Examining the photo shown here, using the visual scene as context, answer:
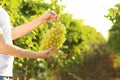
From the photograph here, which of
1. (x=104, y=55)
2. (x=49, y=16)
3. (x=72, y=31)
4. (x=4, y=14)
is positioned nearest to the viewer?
(x=4, y=14)

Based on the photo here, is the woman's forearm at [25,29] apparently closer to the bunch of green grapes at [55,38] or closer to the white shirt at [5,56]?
the bunch of green grapes at [55,38]

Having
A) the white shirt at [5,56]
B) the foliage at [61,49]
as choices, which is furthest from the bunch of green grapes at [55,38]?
the foliage at [61,49]

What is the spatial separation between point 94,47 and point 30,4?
21141mm

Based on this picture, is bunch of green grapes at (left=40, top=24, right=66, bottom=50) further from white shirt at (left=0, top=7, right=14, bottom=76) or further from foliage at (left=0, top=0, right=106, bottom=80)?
foliage at (left=0, top=0, right=106, bottom=80)

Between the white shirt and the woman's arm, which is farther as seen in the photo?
the woman's arm

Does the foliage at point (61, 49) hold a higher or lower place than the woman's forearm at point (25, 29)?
higher

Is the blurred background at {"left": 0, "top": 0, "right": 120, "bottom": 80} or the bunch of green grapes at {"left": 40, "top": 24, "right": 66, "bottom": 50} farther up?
the blurred background at {"left": 0, "top": 0, "right": 120, "bottom": 80}

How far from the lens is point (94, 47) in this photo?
31.5 meters

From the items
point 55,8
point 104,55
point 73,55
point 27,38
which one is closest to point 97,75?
point 104,55

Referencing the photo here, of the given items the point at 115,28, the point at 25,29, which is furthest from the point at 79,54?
the point at 25,29

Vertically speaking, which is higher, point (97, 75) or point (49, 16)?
point (97, 75)

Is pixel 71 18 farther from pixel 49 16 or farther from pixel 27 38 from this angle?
pixel 49 16

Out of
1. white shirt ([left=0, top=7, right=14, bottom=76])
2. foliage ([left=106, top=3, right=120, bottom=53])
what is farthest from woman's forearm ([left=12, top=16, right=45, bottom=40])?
foliage ([left=106, top=3, right=120, bottom=53])

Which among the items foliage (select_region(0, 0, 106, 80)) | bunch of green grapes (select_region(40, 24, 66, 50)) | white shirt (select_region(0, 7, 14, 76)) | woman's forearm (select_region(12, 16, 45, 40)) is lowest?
white shirt (select_region(0, 7, 14, 76))
